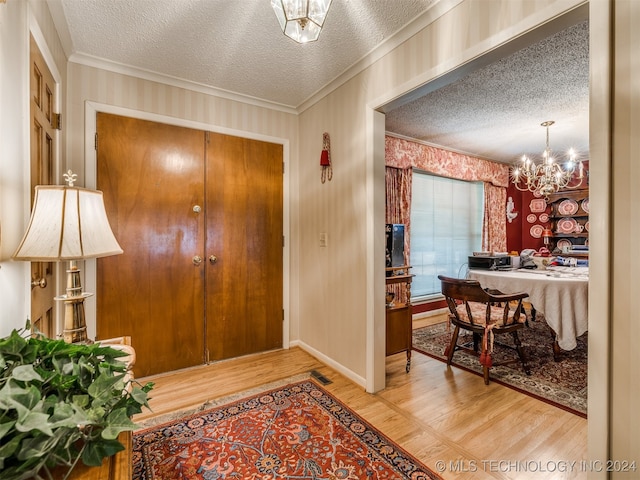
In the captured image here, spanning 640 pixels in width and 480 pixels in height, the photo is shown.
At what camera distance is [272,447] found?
1732mm

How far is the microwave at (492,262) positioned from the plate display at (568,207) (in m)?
2.70

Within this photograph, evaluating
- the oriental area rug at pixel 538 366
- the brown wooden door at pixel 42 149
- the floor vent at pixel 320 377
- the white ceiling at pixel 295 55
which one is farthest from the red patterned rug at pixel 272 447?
the white ceiling at pixel 295 55

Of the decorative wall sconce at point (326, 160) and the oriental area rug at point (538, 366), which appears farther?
the decorative wall sconce at point (326, 160)

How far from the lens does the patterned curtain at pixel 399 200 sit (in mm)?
4066

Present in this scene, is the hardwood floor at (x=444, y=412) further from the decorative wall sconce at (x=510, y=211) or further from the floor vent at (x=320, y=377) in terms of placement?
the decorative wall sconce at (x=510, y=211)

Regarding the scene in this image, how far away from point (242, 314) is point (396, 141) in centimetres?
290

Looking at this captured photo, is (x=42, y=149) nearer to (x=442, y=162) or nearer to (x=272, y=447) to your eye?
(x=272, y=447)

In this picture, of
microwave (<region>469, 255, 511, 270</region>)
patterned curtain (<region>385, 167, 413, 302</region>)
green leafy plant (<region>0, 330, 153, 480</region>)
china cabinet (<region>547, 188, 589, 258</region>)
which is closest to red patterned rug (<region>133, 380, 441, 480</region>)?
green leafy plant (<region>0, 330, 153, 480</region>)

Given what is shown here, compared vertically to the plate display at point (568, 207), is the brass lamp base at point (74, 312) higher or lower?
lower

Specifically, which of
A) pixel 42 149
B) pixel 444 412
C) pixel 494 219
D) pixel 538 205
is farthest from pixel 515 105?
pixel 42 149

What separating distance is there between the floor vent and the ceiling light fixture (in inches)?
93.5

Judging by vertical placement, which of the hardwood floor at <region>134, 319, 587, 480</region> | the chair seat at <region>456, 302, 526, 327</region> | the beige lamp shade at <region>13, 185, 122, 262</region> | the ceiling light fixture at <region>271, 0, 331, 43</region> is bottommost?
the hardwood floor at <region>134, 319, 587, 480</region>

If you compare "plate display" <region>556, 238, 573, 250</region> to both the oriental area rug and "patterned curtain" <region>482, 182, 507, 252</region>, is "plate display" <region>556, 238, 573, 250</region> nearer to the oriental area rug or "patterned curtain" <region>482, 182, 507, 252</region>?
"patterned curtain" <region>482, 182, 507, 252</region>

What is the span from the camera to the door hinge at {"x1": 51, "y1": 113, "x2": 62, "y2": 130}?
195cm
